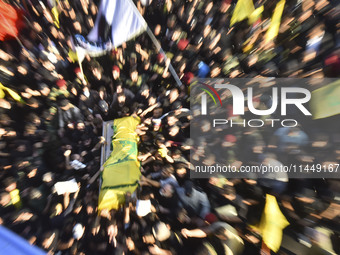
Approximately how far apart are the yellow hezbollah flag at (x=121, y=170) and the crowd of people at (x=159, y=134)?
90 mm

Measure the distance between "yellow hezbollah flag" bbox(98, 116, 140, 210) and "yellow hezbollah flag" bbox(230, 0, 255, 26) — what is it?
1.66 m

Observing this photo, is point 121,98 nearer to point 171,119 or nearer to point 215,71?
point 171,119

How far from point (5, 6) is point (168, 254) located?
2.46 metres

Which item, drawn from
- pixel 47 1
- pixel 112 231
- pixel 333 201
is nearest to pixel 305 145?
pixel 333 201

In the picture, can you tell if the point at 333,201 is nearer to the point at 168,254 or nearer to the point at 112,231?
the point at 168,254

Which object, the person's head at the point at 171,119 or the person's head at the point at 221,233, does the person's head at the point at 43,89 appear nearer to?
the person's head at the point at 171,119

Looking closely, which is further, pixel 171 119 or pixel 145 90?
pixel 145 90

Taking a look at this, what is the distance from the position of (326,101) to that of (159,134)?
1.58 metres

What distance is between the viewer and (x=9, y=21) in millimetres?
1646

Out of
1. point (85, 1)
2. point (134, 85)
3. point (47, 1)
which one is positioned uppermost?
point (85, 1)

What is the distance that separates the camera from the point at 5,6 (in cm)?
163

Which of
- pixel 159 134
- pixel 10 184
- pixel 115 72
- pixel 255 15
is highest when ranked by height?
pixel 255 15

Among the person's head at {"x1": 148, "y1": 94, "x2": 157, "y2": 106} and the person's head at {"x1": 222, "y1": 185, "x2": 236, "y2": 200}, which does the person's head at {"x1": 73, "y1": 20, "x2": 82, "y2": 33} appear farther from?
the person's head at {"x1": 222, "y1": 185, "x2": 236, "y2": 200}

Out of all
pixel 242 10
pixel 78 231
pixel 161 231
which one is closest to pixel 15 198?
pixel 78 231
